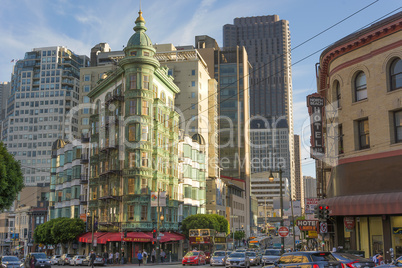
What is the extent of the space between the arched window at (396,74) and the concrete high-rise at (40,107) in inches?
5698

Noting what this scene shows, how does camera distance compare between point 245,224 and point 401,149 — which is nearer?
point 401,149

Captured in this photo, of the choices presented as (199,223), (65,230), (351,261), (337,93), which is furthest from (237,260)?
(65,230)

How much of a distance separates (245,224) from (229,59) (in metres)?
55.7

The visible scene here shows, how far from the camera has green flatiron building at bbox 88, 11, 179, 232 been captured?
199 ft

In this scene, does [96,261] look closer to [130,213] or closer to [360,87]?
[130,213]

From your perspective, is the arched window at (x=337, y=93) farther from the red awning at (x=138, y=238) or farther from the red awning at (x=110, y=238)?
the red awning at (x=110, y=238)

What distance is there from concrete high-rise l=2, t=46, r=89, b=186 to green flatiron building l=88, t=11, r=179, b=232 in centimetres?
10437

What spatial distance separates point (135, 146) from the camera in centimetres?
6084

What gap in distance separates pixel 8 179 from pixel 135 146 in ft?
95.8

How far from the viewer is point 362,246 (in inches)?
1314

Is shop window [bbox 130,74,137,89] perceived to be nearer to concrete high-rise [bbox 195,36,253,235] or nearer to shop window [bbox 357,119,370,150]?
shop window [bbox 357,119,370,150]

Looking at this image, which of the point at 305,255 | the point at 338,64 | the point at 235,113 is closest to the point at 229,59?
the point at 235,113

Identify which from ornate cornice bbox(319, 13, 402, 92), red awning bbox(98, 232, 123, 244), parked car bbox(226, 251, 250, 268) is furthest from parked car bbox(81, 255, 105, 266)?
ornate cornice bbox(319, 13, 402, 92)

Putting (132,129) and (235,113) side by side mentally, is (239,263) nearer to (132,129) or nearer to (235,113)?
(132,129)
